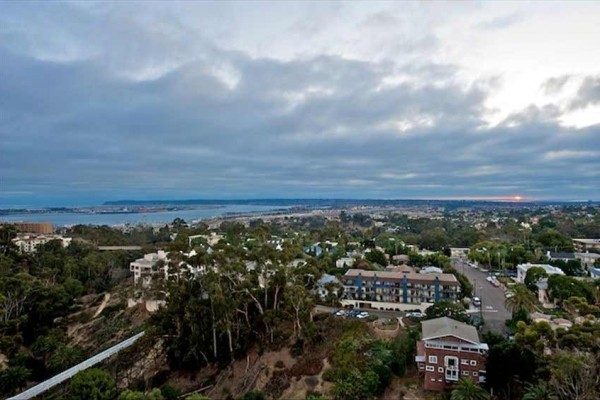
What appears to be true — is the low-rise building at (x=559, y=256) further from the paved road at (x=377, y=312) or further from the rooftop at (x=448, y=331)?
the rooftop at (x=448, y=331)

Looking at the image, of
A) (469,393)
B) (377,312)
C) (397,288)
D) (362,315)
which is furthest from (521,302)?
(469,393)

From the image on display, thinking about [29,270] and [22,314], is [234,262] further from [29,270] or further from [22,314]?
[29,270]

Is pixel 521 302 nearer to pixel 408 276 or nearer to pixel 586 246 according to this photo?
pixel 408 276

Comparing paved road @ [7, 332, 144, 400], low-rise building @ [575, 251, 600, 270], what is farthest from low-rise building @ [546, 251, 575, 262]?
paved road @ [7, 332, 144, 400]

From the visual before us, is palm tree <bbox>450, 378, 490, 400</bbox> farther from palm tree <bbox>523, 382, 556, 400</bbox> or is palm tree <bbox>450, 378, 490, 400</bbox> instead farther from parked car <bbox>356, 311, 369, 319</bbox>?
parked car <bbox>356, 311, 369, 319</bbox>

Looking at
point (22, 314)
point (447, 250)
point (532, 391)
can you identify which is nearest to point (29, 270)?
point (22, 314)

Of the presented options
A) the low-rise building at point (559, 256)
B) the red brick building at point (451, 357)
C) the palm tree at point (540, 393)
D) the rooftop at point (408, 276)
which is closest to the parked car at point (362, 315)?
the rooftop at point (408, 276)
